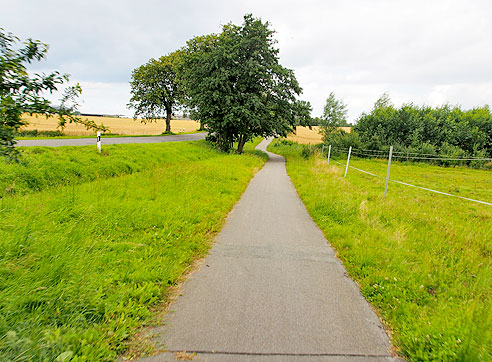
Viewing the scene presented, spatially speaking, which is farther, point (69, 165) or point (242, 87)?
point (242, 87)

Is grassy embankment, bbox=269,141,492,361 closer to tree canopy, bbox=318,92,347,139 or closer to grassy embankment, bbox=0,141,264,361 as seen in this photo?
grassy embankment, bbox=0,141,264,361

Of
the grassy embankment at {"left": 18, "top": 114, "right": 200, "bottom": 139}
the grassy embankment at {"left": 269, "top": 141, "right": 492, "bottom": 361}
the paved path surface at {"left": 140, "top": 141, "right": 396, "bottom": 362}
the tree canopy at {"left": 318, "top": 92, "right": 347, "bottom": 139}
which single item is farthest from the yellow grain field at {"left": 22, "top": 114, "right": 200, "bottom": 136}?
the tree canopy at {"left": 318, "top": 92, "right": 347, "bottom": 139}

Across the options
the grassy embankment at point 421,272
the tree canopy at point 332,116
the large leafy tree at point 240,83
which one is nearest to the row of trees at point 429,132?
the tree canopy at point 332,116

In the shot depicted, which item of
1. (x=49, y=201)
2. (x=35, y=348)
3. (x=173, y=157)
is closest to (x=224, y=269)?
(x=35, y=348)

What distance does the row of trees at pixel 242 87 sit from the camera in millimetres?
19609

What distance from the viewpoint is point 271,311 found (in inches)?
106

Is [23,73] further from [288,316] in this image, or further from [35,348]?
[288,316]

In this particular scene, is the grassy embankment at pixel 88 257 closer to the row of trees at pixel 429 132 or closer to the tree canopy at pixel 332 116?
the row of trees at pixel 429 132

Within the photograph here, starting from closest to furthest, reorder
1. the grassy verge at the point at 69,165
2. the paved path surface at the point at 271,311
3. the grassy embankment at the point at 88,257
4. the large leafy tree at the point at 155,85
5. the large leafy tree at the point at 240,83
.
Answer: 1. the grassy embankment at the point at 88,257
2. the paved path surface at the point at 271,311
3. the grassy verge at the point at 69,165
4. the large leafy tree at the point at 240,83
5. the large leafy tree at the point at 155,85

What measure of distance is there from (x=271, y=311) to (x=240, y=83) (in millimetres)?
20466

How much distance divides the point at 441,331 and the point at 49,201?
640cm

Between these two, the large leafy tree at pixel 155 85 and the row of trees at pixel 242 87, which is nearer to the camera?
the row of trees at pixel 242 87

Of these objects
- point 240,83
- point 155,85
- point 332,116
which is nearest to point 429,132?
point 332,116

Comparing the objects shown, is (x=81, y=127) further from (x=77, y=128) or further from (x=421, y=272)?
(x=421, y=272)
